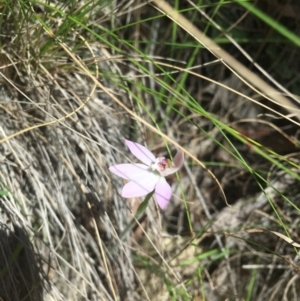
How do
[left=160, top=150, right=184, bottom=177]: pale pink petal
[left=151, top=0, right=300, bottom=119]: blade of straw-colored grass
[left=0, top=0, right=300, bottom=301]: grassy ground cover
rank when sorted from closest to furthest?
[left=151, top=0, right=300, bottom=119]: blade of straw-colored grass, [left=160, top=150, right=184, bottom=177]: pale pink petal, [left=0, top=0, right=300, bottom=301]: grassy ground cover

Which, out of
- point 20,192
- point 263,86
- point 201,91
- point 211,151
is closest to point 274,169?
point 211,151

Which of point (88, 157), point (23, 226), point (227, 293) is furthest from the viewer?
point (227, 293)

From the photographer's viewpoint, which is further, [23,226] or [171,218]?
[171,218]

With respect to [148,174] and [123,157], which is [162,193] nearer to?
[148,174]

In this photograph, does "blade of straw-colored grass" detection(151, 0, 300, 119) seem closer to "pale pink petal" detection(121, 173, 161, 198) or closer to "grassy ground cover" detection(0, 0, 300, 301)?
"grassy ground cover" detection(0, 0, 300, 301)

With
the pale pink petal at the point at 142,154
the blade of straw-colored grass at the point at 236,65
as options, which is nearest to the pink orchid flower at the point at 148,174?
the pale pink petal at the point at 142,154

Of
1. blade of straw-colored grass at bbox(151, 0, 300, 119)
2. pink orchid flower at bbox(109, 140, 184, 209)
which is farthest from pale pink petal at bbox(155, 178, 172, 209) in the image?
blade of straw-colored grass at bbox(151, 0, 300, 119)

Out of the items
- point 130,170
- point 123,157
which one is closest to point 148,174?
point 130,170

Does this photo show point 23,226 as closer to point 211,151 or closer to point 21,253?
point 21,253
